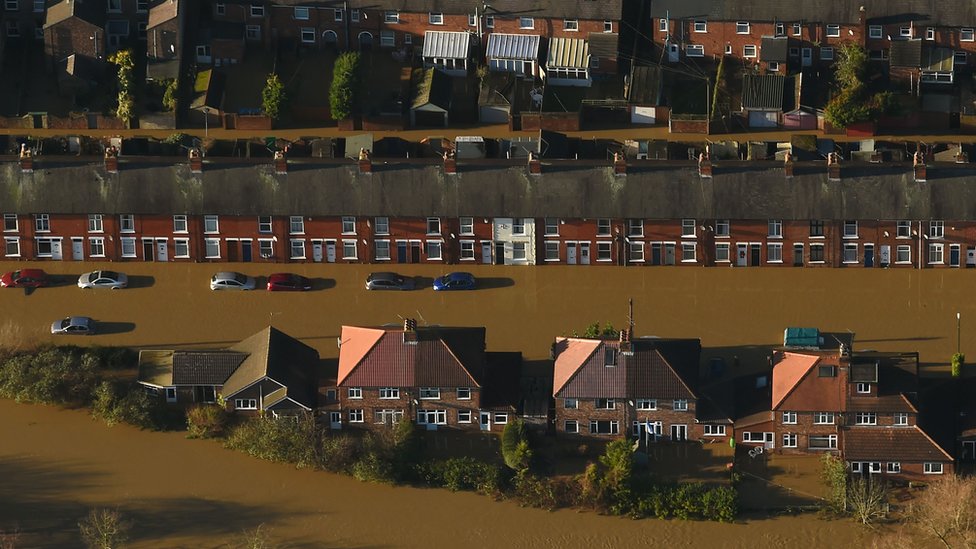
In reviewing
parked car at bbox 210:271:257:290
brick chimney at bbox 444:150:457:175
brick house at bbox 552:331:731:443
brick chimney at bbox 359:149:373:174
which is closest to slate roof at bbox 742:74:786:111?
brick chimney at bbox 444:150:457:175

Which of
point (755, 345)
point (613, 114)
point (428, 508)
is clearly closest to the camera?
point (428, 508)

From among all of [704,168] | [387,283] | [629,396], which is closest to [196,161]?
[387,283]

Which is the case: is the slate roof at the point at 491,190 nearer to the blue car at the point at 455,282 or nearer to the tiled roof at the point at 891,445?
the blue car at the point at 455,282

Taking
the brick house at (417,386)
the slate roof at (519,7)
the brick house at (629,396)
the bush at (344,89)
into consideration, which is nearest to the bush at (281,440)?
the brick house at (417,386)

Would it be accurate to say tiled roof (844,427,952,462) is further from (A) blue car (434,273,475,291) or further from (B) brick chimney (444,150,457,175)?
(B) brick chimney (444,150,457,175)

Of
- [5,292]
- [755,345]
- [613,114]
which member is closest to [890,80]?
[613,114]

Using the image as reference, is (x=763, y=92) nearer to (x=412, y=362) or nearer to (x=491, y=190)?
(x=491, y=190)

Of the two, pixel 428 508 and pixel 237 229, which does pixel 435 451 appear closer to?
pixel 428 508
